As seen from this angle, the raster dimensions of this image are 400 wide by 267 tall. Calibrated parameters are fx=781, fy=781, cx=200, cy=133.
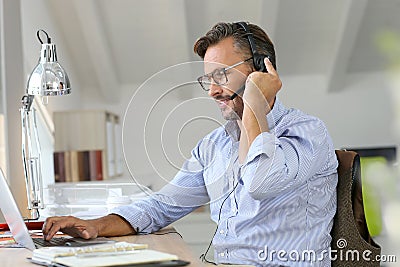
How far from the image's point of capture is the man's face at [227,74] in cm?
206

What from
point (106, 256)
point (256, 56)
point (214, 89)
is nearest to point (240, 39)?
point (256, 56)

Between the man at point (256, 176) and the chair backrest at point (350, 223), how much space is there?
23 millimetres

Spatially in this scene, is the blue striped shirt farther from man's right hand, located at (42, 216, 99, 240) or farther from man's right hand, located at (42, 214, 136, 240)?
man's right hand, located at (42, 216, 99, 240)

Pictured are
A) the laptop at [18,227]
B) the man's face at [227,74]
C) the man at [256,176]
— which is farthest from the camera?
the man's face at [227,74]

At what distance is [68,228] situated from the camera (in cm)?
198

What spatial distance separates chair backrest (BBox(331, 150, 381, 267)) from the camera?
2.01 m

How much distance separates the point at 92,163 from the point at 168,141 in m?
3.36

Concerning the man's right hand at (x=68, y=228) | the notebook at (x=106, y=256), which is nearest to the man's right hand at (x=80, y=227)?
the man's right hand at (x=68, y=228)

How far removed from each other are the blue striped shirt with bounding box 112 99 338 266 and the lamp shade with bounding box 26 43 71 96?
0.68 m

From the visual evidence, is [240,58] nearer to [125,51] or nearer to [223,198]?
[223,198]

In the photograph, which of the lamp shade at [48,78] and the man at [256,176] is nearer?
the man at [256,176]

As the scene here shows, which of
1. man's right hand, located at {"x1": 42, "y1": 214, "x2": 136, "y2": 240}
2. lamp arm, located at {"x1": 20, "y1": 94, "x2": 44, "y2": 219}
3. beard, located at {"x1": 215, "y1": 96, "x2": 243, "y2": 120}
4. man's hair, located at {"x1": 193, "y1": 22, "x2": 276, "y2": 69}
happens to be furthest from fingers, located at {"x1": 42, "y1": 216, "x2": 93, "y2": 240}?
lamp arm, located at {"x1": 20, "y1": 94, "x2": 44, "y2": 219}

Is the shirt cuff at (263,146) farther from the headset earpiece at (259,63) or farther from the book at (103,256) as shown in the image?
the book at (103,256)

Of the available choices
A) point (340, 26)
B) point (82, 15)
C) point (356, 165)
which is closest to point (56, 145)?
point (82, 15)
